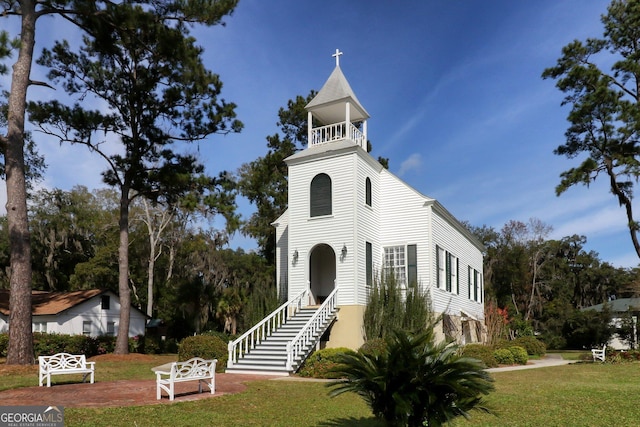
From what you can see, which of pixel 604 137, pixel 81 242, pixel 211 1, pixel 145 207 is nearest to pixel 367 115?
pixel 211 1

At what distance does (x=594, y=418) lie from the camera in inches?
344

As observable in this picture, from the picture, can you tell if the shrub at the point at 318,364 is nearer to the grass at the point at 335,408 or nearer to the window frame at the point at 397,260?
the grass at the point at 335,408

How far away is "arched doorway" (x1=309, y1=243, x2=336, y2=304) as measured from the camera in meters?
23.2

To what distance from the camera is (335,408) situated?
945cm

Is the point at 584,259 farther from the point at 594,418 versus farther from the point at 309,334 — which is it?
the point at 594,418

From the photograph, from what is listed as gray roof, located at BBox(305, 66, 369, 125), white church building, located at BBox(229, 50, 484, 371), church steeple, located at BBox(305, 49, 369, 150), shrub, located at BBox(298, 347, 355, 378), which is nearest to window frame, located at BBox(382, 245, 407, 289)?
white church building, located at BBox(229, 50, 484, 371)

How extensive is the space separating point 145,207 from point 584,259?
44050 mm

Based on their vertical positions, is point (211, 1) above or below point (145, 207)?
above

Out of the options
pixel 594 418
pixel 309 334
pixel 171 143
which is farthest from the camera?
pixel 171 143

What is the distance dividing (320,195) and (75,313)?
2152cm

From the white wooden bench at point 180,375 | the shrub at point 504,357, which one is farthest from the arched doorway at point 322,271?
the white wooden bench at point 180,375

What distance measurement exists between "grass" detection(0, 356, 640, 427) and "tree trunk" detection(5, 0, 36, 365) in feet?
8.96

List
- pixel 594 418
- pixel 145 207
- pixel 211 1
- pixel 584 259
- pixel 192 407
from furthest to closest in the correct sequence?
pixel 584 259
pixel 145 207
pixel 211 1
pixel 192 407
pixel 594 418

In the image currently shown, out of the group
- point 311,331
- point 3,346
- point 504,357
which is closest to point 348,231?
point 311,331
